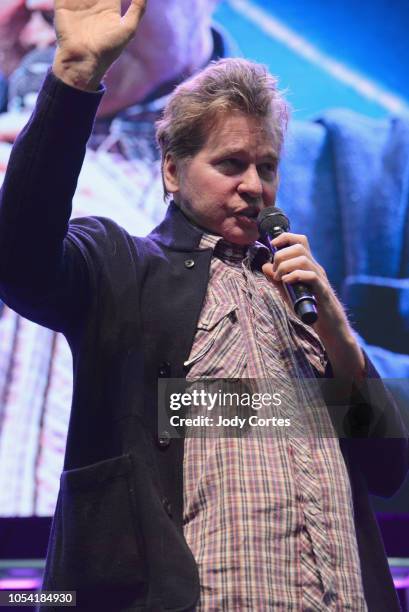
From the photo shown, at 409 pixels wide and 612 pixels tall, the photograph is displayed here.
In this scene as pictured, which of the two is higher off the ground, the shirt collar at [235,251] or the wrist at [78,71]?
the wrist at [78,71]

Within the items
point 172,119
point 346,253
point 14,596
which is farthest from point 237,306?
point 346,253

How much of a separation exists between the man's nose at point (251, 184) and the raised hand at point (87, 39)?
33 centimetres

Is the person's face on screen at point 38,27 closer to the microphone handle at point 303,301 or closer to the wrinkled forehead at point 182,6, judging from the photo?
the wrinkled forehead at point 182,6

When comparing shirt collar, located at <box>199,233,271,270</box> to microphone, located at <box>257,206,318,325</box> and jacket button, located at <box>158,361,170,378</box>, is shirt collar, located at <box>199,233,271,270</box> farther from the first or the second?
jacket button, located at <box>158,361,170,378</box>

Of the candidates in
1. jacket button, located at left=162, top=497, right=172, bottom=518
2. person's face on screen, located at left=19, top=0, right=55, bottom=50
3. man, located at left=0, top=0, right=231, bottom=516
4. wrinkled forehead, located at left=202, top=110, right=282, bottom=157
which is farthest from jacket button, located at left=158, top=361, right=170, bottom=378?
person's face on screen, located at left=19, top=0, right=55, bottom=50

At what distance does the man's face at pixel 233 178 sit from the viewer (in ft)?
4.27

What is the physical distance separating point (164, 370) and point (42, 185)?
1.00 feet

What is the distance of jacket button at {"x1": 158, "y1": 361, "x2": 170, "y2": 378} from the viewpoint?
1124 mm

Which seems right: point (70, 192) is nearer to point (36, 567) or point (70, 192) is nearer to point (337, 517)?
point (337, 517)

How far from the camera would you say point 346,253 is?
229 centimetres

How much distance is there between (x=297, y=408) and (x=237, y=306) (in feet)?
0.57

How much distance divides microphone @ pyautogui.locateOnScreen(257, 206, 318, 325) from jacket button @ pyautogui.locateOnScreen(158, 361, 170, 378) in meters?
0.19

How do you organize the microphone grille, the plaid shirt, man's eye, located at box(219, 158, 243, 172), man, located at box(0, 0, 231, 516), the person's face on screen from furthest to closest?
the person's face on screen
man, located at box(0, 0, 231, 516)
man's eye, located at box(219, 158, 243, 172)
the microphone grille
the plaid shirt

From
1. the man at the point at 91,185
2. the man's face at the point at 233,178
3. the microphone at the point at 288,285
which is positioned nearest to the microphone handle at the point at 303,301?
the microphone at the point at 288,285
